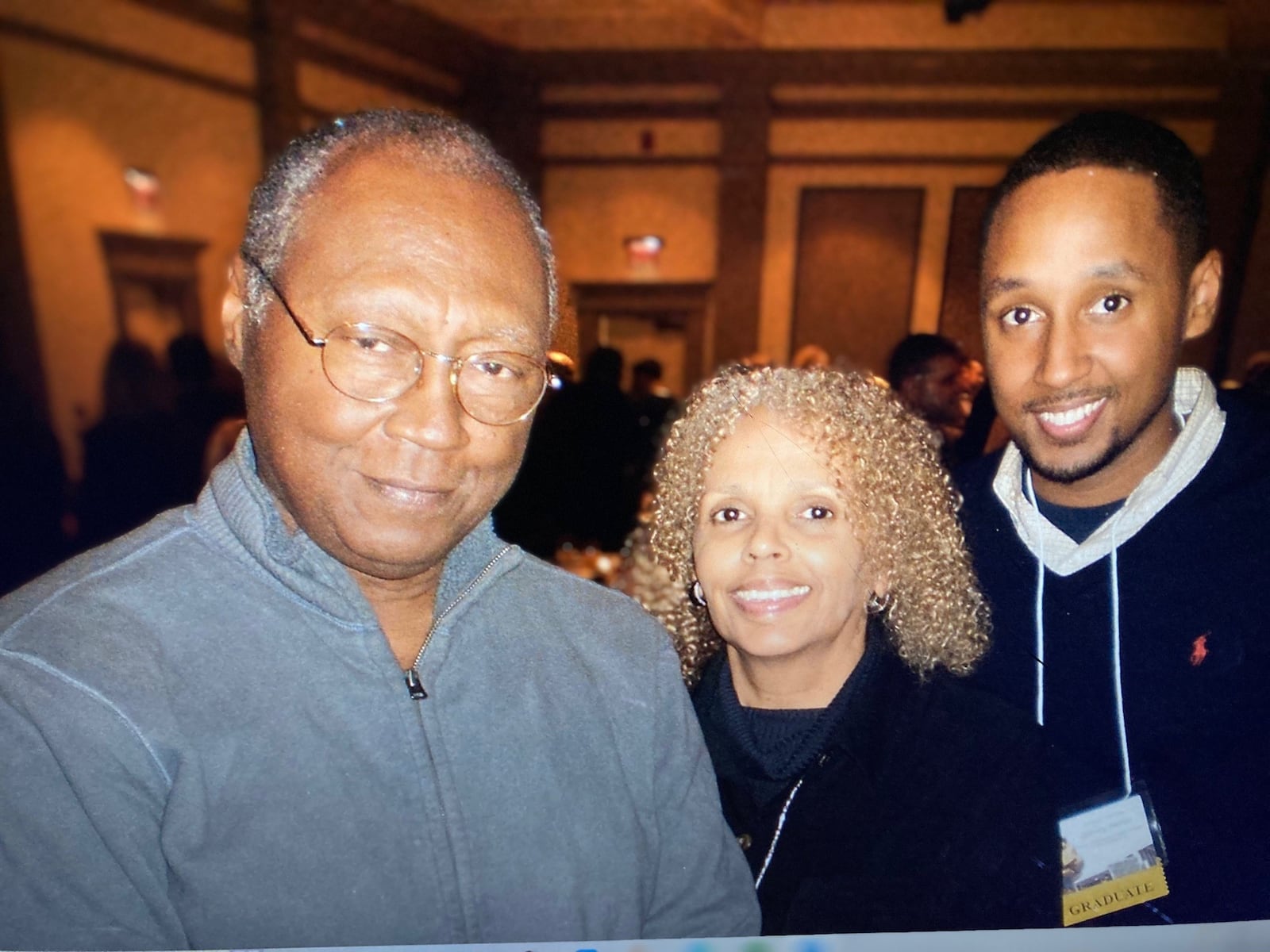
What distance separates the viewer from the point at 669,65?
7.14 metres

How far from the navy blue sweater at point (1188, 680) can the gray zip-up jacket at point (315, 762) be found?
71 centimetres

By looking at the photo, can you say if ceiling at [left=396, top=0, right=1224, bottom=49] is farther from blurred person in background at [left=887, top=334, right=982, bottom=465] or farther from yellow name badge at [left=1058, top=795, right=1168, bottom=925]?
yellow name badge at [left=1058, top=795, right=1168, bottom=925]

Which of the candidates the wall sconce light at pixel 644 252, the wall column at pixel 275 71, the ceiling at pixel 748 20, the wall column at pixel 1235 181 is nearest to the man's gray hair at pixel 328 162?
the wall column at pixel 275 71

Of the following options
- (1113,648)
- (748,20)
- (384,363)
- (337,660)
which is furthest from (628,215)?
(337,660)

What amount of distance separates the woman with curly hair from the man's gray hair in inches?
25.1

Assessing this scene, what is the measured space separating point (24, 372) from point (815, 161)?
272 inches

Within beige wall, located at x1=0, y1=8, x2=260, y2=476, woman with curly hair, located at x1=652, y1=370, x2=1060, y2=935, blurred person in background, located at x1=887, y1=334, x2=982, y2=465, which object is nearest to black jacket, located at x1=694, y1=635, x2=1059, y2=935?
woman with curly hair, located at x1=652, y1=370, x2=1060, y2=935

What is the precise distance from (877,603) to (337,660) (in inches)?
39.3

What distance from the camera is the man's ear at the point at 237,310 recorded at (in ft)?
2.83

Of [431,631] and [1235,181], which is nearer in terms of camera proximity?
[431,631]

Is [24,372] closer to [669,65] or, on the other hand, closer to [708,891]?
[708,891]

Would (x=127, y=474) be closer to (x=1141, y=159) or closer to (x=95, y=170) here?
(x=95, y=170)

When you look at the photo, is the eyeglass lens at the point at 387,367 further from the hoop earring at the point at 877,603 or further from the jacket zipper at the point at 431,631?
the hoop earring at the point at 877,603

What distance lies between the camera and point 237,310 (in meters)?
0.87
